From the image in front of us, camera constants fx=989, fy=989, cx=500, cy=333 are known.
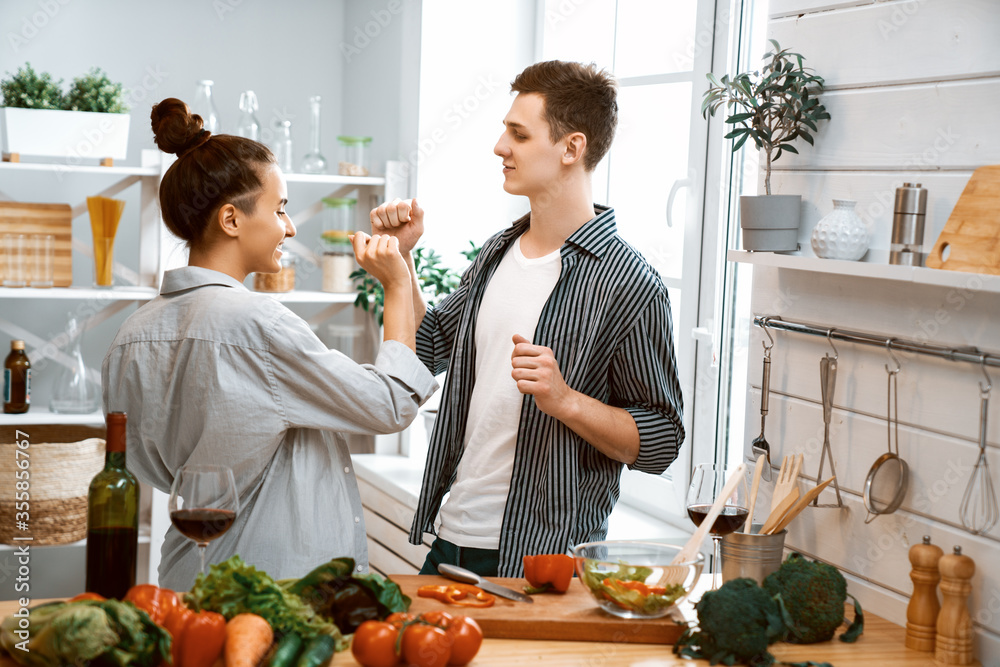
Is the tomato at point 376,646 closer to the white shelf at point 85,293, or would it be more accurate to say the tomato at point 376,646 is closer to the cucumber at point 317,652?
the cucumber at point 317,652

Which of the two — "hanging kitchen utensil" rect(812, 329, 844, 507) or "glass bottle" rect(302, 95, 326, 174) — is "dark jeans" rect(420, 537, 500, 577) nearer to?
"hanging kitchen utensil" rect(812, 329, 844, 507)

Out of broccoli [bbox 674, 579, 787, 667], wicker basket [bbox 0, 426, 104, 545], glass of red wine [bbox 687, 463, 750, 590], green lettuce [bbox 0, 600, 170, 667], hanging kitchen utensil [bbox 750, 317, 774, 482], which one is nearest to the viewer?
green lettuce [bbox 0, 600, 170, 667]

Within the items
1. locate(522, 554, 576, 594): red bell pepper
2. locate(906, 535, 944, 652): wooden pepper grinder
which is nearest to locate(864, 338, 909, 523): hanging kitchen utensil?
locate(906, 535, 944, 652): wooden pepper grinder

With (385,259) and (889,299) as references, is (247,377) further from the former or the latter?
(889,299)

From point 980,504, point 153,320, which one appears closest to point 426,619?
point 153,320

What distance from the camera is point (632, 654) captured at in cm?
138

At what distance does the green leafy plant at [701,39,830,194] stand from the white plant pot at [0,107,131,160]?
2.13 meters

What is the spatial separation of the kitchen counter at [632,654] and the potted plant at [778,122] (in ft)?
2.24

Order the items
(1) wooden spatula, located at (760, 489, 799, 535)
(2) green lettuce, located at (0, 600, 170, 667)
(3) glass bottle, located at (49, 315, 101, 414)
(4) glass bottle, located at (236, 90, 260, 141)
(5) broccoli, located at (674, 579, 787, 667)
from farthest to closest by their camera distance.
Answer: (4) glass bottle, located at (236, 90, 260, 141) < (3) glass bottle, located at (49, 315, 101, 414) < (1) wooden spatula, located at (760, 489, 799, 535) < (5) broccoli, located at (674, 579, 787, 667) < (2) green lettuce, located at (0, 600, 170, 667)

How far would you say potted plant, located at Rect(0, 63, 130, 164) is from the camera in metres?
3.06

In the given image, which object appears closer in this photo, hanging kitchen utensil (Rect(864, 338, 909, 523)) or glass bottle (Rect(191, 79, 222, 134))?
hanging kitchen utensil (Rect(864, 338, 909, 523))

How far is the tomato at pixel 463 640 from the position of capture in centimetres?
126

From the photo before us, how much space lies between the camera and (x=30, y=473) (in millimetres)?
3039

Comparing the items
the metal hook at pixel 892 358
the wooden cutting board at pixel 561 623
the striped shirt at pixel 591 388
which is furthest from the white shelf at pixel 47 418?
the metal hook at pixel 892 358
